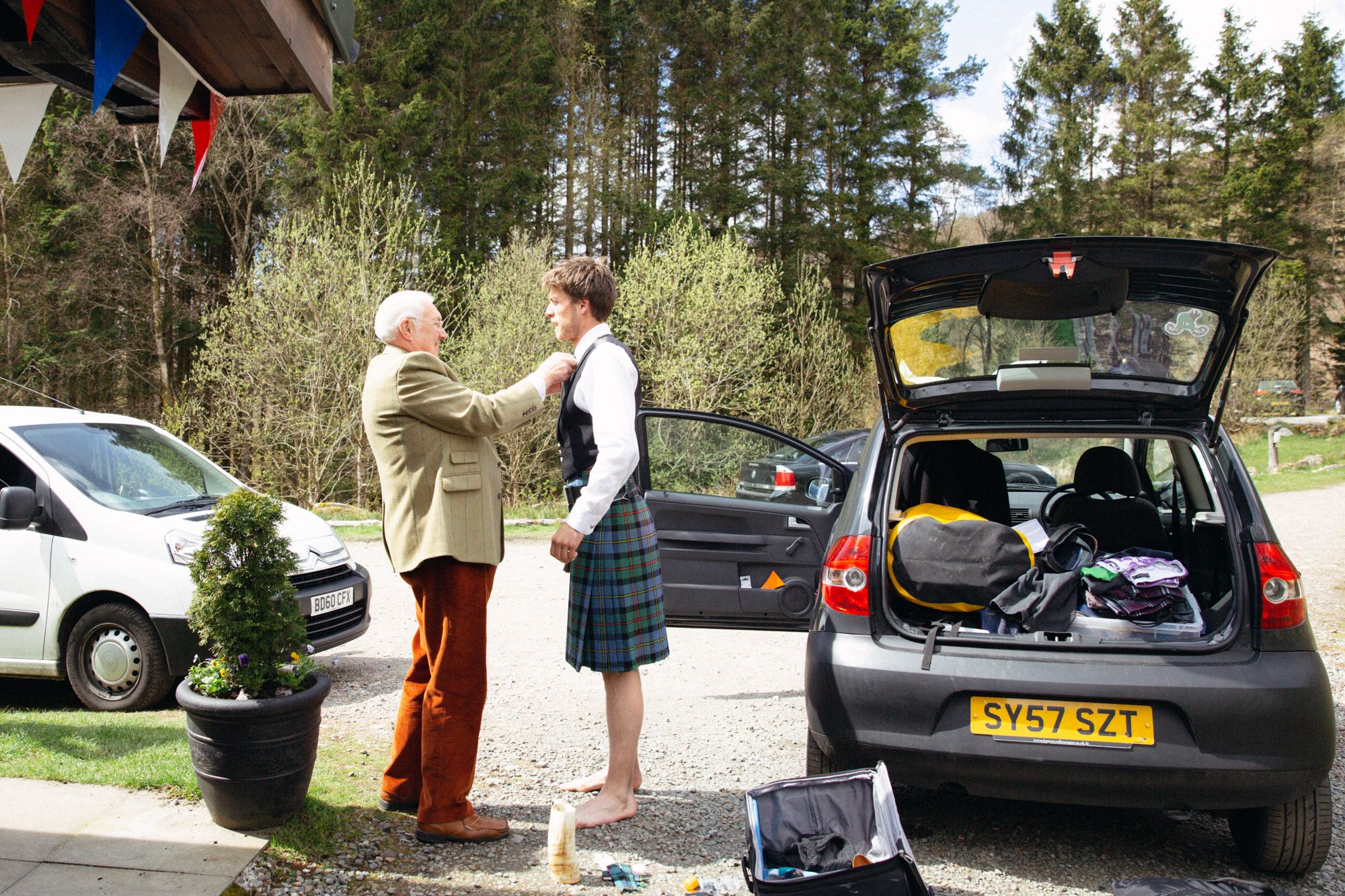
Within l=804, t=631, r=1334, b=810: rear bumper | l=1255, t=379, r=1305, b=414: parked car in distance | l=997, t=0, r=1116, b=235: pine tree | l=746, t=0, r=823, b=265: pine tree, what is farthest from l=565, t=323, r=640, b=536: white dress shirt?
l=997, t=0, r=1116, b=235: pine tree

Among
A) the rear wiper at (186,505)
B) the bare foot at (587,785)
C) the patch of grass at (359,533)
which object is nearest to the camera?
the bare foot at (587,785)

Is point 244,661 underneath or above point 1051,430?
underneath

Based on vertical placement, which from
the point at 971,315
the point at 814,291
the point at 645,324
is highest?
the point at 814,291

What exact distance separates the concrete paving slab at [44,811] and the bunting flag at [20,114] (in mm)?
2210

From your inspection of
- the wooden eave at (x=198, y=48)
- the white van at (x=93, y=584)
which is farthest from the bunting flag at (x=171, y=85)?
the white van at (x=93, y=584)

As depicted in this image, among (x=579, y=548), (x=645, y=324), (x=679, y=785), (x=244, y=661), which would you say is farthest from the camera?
(x=645, y=324)

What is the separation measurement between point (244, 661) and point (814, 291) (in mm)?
30261

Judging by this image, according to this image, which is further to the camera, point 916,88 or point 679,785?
point 916,88

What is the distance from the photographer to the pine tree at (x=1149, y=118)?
4203 centimetres

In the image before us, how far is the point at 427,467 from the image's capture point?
3.21 m

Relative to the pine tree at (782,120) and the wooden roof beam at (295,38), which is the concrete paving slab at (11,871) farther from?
the pine tree at (782,120)

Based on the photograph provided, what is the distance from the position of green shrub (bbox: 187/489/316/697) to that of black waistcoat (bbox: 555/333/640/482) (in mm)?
1026

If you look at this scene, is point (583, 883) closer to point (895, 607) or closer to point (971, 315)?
point (895, 607)

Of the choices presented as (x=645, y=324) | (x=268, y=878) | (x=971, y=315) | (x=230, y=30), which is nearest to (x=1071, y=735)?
(x=971, y=315)
